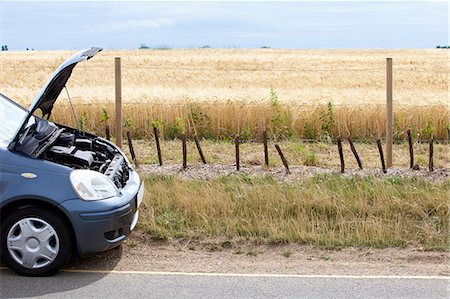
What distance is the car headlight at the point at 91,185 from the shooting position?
20.2 feet

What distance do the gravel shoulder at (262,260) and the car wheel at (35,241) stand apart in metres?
0.41

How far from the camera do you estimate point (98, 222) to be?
610cm

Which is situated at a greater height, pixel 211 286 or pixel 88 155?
pixel 88 155

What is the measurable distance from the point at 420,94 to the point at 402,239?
13599mm

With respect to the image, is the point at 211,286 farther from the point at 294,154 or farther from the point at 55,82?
the point at 294,154

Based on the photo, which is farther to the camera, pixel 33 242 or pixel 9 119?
pixel 9 119

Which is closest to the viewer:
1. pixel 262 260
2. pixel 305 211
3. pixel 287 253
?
pixel 262 260

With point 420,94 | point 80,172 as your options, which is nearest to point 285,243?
point 80,172

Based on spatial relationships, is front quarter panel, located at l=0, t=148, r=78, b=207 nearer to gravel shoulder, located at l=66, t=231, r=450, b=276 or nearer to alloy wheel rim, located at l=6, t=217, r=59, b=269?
alloy wheel rim, located at l=6, t=217, r=59, b=269

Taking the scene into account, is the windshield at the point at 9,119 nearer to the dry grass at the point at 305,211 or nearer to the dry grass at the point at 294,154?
the dry grass at the point at 305,211

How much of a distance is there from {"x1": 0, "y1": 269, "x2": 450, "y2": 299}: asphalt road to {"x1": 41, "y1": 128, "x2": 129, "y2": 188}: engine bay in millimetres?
923

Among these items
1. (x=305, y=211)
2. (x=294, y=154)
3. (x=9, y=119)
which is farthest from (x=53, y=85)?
(x=294, y=154)

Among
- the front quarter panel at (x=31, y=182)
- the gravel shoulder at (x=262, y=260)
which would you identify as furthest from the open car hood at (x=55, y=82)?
the gravel shoulder at (x=262, y=260)

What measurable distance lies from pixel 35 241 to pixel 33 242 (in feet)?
0.06
